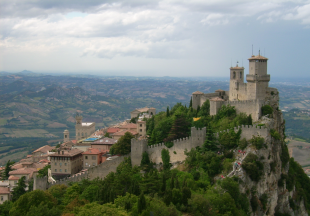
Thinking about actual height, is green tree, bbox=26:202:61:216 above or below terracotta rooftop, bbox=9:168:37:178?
above

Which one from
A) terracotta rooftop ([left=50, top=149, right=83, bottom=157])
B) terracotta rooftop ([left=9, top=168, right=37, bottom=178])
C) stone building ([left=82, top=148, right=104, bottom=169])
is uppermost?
terracotta rooftop ([left=50, top=149, right=83, bottom=157])

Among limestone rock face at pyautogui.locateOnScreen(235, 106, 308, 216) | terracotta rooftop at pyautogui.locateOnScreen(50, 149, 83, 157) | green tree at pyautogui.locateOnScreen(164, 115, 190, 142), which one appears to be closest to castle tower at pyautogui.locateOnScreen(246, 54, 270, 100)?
limestone rock face at pyautogui.locateOnScreen(235, 106, 308, 216)

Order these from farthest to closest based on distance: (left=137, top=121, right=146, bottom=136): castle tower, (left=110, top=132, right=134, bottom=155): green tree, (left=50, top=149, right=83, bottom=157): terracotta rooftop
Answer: (left=137, top=121, right=146, bottom=136): castle tower
(left=50, top=149, right=83, bottom=157): terracotta rooftop
(left=110, top=132, right=134, bottom=155): green tree

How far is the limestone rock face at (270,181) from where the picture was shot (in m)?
45.5

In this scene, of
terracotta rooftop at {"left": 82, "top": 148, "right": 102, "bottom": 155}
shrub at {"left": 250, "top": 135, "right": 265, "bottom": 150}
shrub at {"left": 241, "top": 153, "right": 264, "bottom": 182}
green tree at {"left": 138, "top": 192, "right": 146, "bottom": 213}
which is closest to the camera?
green tree at {"left": 138, "top": 192, "right": 146, "bottom": 213}

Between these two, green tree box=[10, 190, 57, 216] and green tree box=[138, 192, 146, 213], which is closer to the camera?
green tree box=[138, 192, 146, 213]

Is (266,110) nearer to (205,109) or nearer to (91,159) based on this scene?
(205,109)

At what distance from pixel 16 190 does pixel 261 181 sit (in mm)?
34112

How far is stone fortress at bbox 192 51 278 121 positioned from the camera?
172ft

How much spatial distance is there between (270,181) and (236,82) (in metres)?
16.4

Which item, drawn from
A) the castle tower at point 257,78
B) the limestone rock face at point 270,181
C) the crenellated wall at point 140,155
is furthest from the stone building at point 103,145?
the limestone rock face at point 270,181

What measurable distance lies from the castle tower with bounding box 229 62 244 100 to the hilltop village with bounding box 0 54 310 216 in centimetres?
15

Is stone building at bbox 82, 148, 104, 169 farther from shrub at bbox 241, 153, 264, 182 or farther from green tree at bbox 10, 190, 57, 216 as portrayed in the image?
shrub at bbox 241, 153, 264, 182

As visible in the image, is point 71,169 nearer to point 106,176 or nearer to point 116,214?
point 106,176
